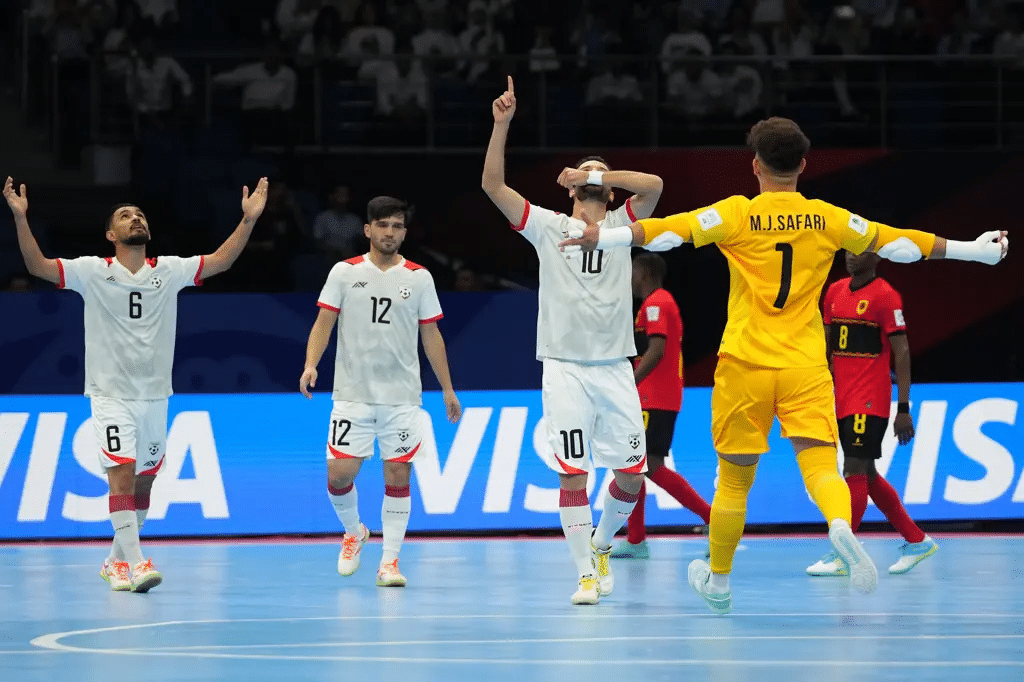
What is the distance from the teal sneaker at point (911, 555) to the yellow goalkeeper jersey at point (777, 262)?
11.6 feet

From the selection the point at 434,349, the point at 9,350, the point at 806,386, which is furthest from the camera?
the point at 9,350

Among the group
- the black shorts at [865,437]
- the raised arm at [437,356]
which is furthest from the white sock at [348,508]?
the black shorts at [865,437]

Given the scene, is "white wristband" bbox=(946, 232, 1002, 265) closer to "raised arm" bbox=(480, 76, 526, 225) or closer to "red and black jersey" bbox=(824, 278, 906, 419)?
"raised arm" bbox=(480, 76, 526, 225)

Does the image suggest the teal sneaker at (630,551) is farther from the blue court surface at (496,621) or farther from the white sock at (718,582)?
the white sock at (718,582)

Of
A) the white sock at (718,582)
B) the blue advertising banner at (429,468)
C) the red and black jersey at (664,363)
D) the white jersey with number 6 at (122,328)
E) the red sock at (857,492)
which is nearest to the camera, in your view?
the white sock at (718,582)

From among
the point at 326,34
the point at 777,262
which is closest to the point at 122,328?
the point at 777,262

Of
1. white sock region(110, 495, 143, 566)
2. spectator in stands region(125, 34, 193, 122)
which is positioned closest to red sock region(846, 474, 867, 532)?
white sock region(110, 495, 143, 566)

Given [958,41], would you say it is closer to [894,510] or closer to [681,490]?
[681,490]

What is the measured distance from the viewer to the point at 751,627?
836 centimetres

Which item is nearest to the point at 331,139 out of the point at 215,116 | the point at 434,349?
the point at 215,116

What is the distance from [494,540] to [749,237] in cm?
593

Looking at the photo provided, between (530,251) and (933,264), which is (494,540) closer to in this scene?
(530,251)

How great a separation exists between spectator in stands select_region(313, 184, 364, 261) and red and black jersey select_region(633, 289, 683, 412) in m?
4.92

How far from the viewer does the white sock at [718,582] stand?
8.28 metres
